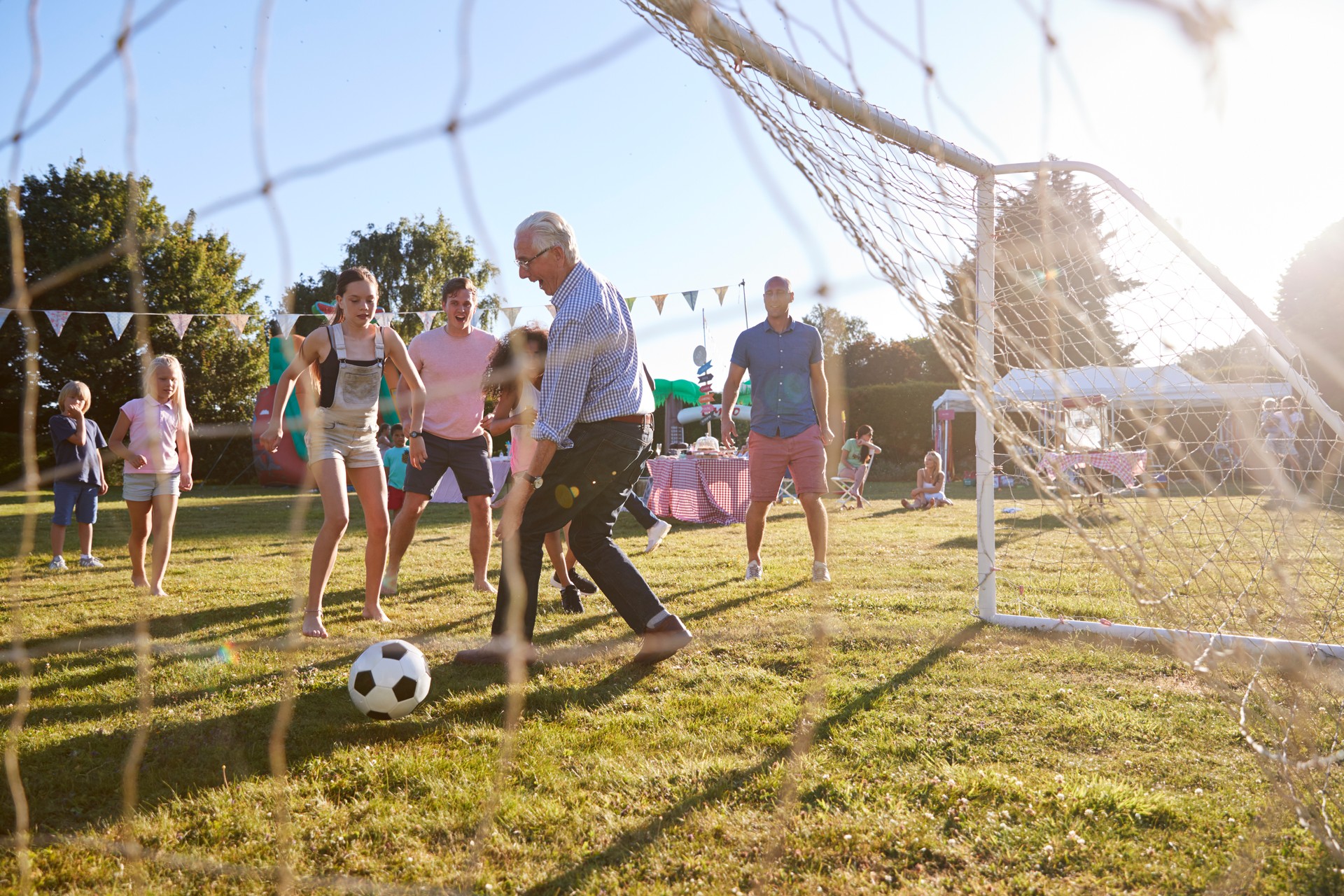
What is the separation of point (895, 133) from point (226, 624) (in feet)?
11.8

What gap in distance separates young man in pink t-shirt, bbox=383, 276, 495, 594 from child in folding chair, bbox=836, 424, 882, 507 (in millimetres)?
7365

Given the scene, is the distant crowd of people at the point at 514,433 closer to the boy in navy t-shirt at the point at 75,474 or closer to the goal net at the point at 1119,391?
the boy in navy t-shirt at the point at 75,474

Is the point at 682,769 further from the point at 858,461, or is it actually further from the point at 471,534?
the point at 858,461

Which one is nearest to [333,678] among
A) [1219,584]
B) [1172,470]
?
[1219,584]

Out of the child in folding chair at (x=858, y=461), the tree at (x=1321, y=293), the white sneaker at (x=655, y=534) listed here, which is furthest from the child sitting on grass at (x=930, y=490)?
the white sneaker at (x=655, y=534)

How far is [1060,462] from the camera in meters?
2.18

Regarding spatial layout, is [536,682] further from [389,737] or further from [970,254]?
[970,254]

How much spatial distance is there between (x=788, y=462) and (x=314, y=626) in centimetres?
253

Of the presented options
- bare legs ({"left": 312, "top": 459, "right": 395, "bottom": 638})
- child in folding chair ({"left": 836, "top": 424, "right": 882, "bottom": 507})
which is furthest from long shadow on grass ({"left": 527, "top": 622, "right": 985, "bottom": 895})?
child in folding chair ({"left": 836, "top": 424, "right": 882, "bottom": 507})

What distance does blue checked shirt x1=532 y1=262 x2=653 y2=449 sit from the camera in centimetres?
273

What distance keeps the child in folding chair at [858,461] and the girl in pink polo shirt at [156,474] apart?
812cm

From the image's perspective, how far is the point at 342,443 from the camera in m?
→ 3.51

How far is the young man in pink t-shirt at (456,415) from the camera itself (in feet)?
13.8

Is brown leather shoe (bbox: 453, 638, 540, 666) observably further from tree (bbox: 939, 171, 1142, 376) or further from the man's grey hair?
tree (bbox: 939, 171, 1142, 376)
